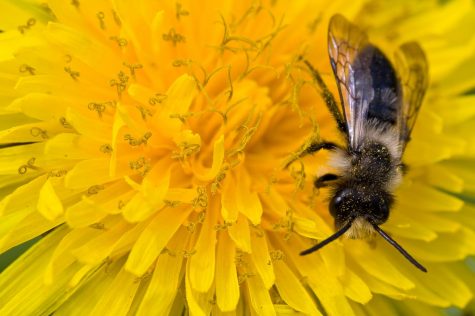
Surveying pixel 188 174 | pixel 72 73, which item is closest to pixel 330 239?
pixel 188 174

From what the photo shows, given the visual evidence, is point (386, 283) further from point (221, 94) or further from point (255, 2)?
point (255, 2)

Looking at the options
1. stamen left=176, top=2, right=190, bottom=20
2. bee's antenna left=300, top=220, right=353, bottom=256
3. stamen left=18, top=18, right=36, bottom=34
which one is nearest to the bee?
bee's antenna left=300, top=220, right=353, bottom=256

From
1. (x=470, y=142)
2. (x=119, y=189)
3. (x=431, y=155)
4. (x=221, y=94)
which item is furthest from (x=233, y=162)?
(x=470, y=142)

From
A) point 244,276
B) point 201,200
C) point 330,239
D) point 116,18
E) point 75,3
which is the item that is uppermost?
point 75,3

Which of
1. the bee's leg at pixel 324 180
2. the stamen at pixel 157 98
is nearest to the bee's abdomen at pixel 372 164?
the bee's leg at pixel 324 180

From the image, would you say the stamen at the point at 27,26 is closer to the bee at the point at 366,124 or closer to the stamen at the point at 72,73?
the stamen at the point at 72,73

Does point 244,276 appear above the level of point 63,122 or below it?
below

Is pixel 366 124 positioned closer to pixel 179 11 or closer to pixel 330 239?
pixel 330 239
